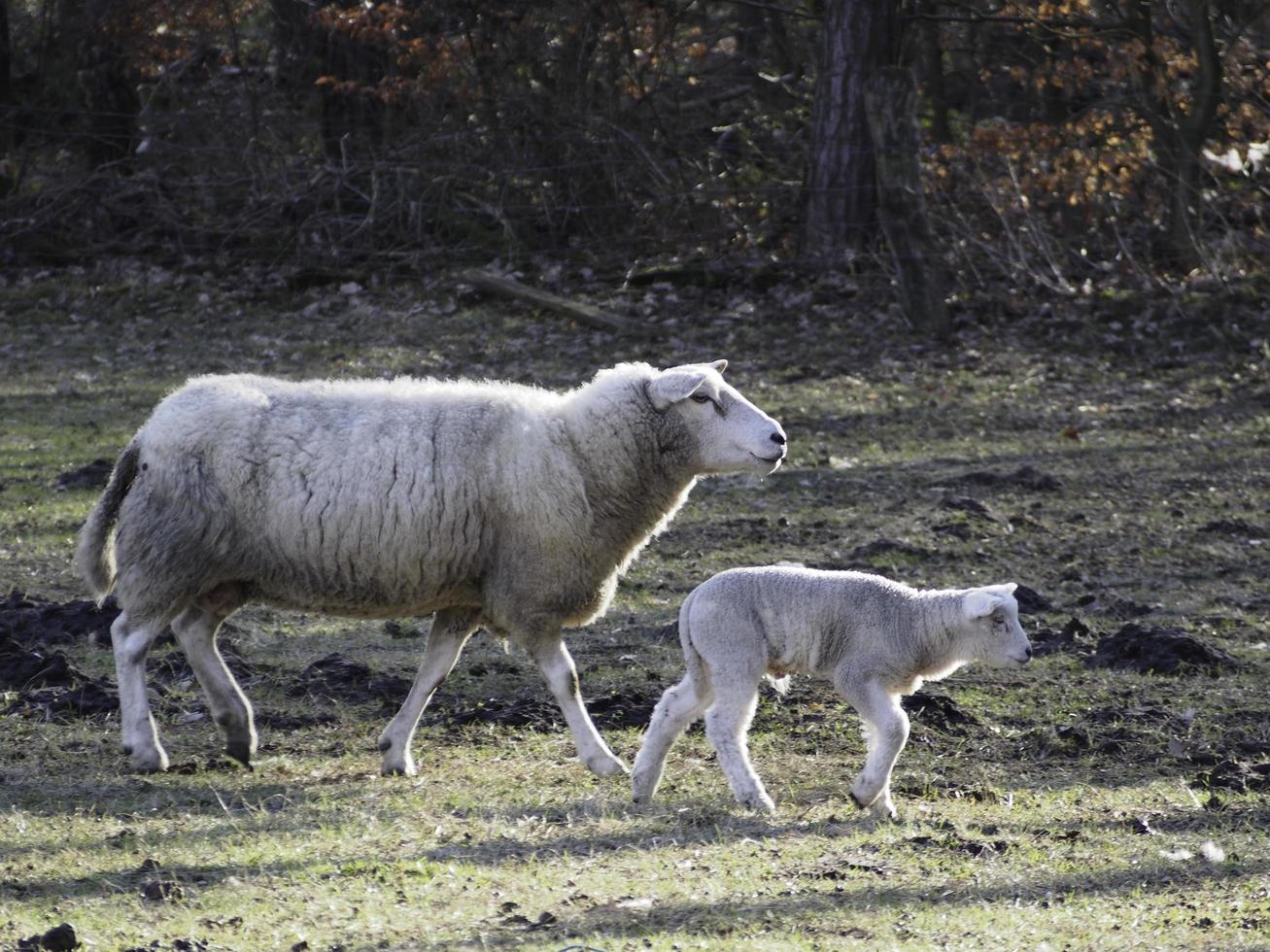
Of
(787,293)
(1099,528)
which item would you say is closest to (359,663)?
(1099,528)

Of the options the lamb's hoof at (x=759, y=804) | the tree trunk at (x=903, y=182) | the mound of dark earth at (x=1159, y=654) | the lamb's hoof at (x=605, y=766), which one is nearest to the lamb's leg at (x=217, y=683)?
the lamb's hoof at (x=605, y=766)

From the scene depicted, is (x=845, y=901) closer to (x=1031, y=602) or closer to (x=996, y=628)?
(x=996, y=628)

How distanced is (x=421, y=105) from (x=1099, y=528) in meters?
8.91

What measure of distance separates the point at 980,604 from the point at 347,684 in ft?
9.24

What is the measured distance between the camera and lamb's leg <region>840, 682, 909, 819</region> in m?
6.02

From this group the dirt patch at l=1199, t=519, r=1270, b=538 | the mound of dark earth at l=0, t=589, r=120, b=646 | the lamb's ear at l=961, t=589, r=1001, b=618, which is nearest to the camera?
the lamb's ear at l=961, t=589, r=1001, b=618

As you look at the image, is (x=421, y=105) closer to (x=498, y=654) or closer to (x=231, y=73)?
(x=231, y=73)

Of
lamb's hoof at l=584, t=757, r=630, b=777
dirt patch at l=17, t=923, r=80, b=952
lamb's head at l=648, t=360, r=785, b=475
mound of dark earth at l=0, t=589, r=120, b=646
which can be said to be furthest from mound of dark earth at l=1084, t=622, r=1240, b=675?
dirt patch at l=17, t=923, r=80, b=952

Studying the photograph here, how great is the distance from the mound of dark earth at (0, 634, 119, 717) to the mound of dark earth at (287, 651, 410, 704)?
0.78 meters

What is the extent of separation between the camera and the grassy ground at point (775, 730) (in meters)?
4.91

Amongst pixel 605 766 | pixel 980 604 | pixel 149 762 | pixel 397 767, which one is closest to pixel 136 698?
pixel 149 762

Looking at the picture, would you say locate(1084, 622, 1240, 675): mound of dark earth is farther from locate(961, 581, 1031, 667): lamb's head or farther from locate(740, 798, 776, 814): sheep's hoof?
locate(740, 798, 776, 814): sheep's hoof

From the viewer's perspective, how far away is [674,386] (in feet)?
22.9

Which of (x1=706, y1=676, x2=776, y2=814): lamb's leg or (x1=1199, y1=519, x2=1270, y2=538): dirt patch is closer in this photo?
(x1=706, y1=676, x2=776, y2=814): lamb's leg
